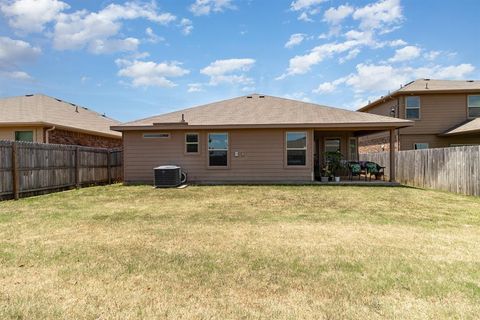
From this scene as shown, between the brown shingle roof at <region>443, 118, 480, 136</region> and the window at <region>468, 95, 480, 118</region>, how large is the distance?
891 mm

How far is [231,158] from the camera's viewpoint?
14195mm

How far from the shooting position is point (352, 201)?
9.12 m

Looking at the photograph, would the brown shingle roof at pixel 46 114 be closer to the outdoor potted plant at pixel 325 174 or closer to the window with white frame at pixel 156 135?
the window with white frame at pixel 156 135

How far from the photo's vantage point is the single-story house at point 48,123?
14.9 meters

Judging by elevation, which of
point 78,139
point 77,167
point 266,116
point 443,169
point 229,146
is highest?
point 266,116

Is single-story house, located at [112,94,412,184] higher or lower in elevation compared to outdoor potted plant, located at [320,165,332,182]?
higher

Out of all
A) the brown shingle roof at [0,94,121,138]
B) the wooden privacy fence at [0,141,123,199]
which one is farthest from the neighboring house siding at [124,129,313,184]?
the brown shingle roof at [0,94,121,138]

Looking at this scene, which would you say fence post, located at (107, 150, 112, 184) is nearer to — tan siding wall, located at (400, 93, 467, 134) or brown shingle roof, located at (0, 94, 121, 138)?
brown shingle roof, located at (0, 94, 121, 138)

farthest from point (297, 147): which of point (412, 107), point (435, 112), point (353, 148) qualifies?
point (435, 112)

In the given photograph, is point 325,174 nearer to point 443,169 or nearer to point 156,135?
point 443,169

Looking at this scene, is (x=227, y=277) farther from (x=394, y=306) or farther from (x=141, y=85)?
(x=141, y=85)

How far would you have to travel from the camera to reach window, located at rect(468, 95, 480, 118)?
1847cm

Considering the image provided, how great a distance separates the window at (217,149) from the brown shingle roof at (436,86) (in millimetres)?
10769

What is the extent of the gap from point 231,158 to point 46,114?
9.44 meters
